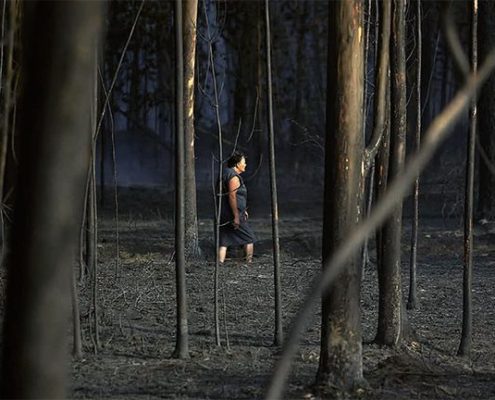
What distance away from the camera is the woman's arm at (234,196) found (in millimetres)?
15477

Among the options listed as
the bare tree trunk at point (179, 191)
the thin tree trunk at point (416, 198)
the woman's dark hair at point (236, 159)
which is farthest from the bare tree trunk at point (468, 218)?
the woman's dark hair at point (236, 159)

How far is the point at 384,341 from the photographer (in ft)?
32.0

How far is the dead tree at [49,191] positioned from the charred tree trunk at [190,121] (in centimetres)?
1280

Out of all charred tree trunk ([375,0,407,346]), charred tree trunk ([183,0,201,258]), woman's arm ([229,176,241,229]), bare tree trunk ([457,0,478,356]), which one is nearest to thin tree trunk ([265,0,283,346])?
charred tree trunk ([375,0,407,346])

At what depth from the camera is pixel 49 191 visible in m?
3.55

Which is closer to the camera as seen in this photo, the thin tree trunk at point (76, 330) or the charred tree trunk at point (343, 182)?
the charred tree trunk at point (343, 182)

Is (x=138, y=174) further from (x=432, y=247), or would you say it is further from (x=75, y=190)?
(x=75, y=190)

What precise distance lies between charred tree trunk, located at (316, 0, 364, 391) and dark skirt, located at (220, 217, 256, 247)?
8.39 meters

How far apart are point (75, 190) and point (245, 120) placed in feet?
118

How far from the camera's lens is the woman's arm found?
1548cm

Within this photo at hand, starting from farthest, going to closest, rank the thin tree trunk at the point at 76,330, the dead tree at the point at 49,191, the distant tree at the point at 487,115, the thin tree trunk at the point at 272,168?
the distant tree at the point at 487,115 < the thin tree trunk at the point at 272,168 < the thin tree trunk at the point at 76,330 < the dead tree at the point at 49,191

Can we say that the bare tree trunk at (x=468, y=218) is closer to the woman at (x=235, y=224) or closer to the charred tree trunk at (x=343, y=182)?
the charred tree trunk at (x=343, y=182)

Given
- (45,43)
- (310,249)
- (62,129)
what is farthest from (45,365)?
Answer: (310,249)

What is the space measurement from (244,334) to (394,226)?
186cm
